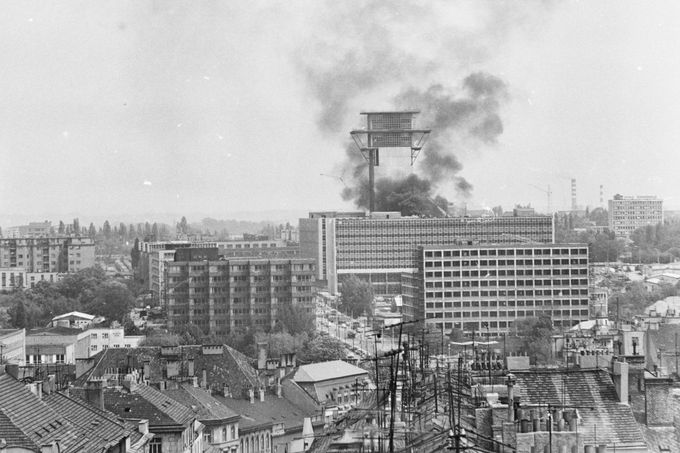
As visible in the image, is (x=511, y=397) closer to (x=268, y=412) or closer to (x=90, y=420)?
(x=90, y=420)

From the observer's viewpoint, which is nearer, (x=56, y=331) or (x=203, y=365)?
(x=203, y=365)

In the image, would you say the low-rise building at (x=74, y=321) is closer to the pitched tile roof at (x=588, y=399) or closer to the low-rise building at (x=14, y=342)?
the low-rise building at (x=14, y=342)

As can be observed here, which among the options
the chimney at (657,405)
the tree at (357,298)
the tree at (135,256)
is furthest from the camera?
the tree at (135,256)

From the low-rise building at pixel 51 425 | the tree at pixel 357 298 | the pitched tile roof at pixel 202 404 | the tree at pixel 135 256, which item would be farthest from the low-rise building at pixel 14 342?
the tree at pixel 135 256

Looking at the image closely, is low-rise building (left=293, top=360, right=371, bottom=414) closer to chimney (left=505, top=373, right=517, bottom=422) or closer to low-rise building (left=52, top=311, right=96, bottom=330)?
chimney (left=505, top=373, right=517, bottom=422)

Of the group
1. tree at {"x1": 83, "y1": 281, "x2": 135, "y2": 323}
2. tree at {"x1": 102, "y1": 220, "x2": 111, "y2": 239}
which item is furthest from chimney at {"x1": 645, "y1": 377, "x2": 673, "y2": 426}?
tree at {"x1": 102, "y1": 220, "x2": 111, "y2": 239}

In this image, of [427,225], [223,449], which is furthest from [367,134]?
[223,449]

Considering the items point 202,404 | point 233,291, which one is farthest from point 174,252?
point 202,404
